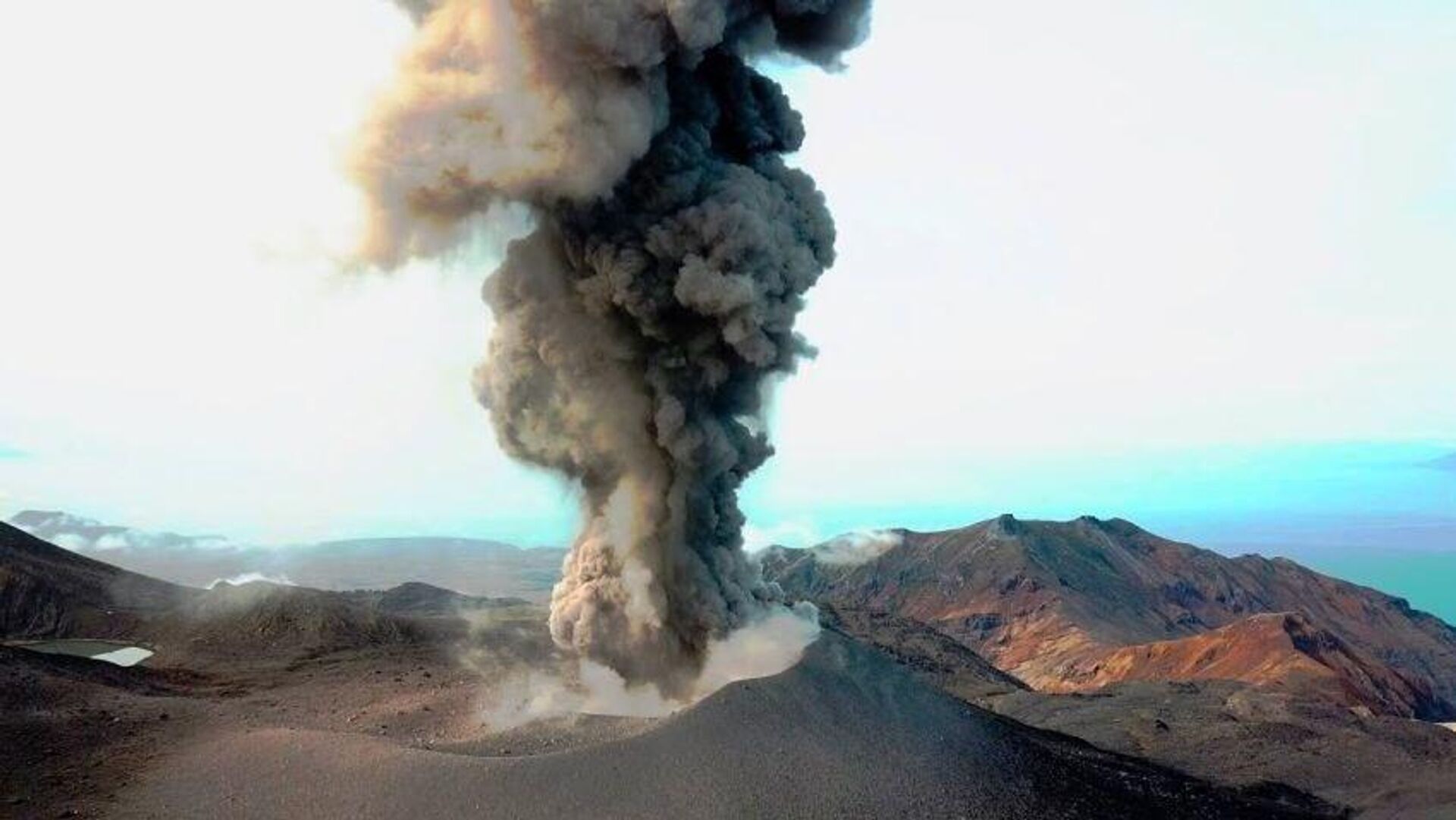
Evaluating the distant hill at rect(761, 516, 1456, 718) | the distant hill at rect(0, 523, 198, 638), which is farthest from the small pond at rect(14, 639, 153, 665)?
the distant hill at rect(761, 516, 1456, 718)

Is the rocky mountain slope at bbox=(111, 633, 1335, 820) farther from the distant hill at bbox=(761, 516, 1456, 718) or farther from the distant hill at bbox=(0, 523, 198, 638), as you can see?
the distant hill at bbox=(761, 516, 1456, 718)

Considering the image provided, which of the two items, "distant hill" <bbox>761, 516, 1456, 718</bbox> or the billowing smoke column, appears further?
"distant hill" <bbox>761, 516, 1456, 718</bbox>

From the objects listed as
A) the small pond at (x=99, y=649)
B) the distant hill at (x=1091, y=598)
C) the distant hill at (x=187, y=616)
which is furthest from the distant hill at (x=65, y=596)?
the distant hill at (x=1091, y=598)

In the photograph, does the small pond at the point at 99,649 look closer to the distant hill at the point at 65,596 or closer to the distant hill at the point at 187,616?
the distant hill at the point at 187,616

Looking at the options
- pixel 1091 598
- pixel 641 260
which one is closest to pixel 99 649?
pixel 641 260

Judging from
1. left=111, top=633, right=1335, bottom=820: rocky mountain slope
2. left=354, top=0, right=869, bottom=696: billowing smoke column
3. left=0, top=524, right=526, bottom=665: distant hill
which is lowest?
left=111, top=633, right=1335, bottom=820: rocky mountain slope

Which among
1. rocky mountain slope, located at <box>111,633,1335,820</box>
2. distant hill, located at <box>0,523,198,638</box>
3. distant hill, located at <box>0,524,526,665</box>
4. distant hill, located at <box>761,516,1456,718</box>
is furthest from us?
distant hill, located at <box>761,516,1456,718</box>

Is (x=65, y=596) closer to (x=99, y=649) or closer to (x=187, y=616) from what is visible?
(x=187, y=616)
